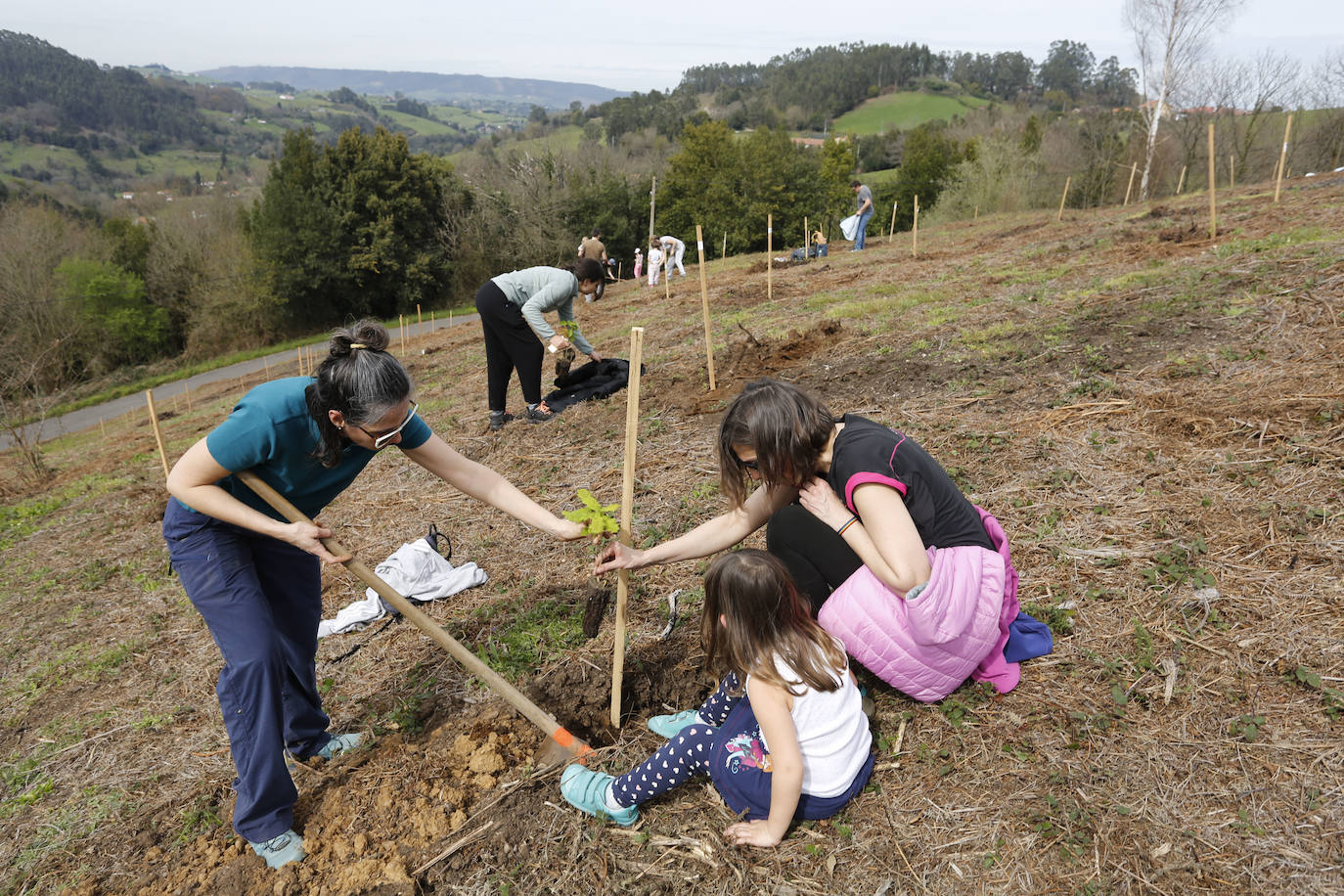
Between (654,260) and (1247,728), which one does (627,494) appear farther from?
(654,260)

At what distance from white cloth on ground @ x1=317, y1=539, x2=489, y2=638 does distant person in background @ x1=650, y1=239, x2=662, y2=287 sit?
44.7 feet

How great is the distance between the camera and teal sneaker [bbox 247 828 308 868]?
2.25 m

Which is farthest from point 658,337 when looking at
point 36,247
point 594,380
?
point 36,247

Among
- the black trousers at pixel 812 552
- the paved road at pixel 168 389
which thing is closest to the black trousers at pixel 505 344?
the black trousers at pixel 812 552

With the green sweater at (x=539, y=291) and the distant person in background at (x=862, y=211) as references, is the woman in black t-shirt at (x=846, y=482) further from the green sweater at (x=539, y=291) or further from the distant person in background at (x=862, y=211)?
the distant person in background at (x=862, y=211)

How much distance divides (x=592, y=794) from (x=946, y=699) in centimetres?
128

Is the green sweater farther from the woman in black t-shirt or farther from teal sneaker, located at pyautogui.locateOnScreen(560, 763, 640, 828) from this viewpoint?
teal sneaker, located at pyautogui.locateOnScreen(560, 763, 640, 828)

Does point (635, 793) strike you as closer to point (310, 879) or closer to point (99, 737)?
point (310, 879)

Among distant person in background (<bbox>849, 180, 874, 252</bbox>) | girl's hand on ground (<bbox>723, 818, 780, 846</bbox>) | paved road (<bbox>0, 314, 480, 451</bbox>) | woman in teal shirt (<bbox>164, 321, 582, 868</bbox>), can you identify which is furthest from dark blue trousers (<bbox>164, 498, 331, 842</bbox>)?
paved road (<bbox>0, 314, 480, 451</bbox>)

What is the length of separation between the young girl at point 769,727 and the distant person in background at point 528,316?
4211mm

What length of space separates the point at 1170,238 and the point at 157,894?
1098 centimetres

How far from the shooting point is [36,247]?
80.1 feet

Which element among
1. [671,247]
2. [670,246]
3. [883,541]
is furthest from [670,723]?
[671,247]

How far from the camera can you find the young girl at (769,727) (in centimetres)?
197
